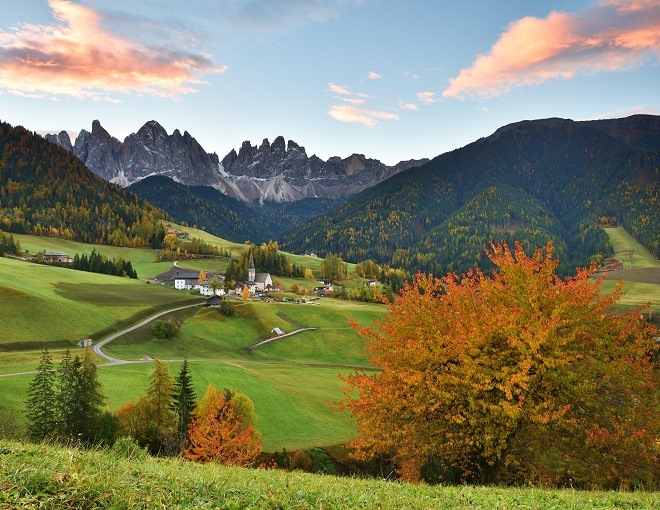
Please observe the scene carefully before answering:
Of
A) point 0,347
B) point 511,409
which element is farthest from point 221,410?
point 0,347

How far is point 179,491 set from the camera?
9.42 m

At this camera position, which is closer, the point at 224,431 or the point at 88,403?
the point at 88,403

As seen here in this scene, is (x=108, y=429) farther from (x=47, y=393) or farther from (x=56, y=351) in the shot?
(x=56, y=351)

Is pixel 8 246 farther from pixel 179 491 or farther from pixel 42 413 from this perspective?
pixel 179 491

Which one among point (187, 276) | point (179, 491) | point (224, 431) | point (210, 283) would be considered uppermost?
point (187, 276)

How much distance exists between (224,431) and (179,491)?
38.1m

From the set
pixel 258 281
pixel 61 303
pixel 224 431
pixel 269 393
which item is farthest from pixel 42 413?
pixel 258 281

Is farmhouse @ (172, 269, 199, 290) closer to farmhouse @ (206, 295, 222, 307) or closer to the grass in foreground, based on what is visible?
farmhouse @ (206, 295, 222, 307)

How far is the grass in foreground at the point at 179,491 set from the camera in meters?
8.30

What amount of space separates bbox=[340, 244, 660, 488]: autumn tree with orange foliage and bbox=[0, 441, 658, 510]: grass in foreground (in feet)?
21.1

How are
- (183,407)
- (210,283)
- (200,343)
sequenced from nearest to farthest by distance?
(183,407)
(200,343)
(210,283)

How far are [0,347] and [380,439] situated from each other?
7899 cm

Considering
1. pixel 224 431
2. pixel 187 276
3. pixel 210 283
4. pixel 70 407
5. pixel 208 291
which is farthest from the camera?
pixel 187 276

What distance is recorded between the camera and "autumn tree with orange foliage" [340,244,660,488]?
64.8ft
